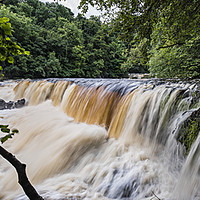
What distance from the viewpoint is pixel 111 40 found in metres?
29.6

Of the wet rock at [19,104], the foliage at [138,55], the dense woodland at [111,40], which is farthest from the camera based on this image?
the wet rock at [19,104]

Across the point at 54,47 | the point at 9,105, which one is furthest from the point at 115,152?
the point at 54,47

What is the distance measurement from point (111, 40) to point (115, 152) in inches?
1208

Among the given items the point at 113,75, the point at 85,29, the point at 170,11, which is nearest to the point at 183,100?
the point at 170,11

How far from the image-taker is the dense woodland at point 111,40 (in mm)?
2516

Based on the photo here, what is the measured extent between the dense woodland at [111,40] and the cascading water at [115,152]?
1.36m

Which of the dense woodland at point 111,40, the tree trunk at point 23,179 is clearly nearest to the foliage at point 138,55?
the dense woodland at point 111,40

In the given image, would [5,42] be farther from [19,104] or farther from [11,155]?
[19,104]

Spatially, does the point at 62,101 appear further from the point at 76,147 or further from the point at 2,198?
the point at 2,198

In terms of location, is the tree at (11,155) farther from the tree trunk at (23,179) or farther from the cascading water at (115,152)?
the cascading water at (115,152)

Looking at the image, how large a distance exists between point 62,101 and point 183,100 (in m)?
4.79

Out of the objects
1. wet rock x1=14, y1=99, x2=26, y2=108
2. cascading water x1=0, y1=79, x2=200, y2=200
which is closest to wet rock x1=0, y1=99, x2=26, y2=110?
wet rock x1=14, y1=99, x2=26, y2=108

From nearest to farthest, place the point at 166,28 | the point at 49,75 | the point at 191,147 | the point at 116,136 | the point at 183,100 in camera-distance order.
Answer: the point at 191,147 < the point at 183,100 < the point at 116,136 < the point at 166,28 < the point at 49,75

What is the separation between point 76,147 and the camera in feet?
8.85
